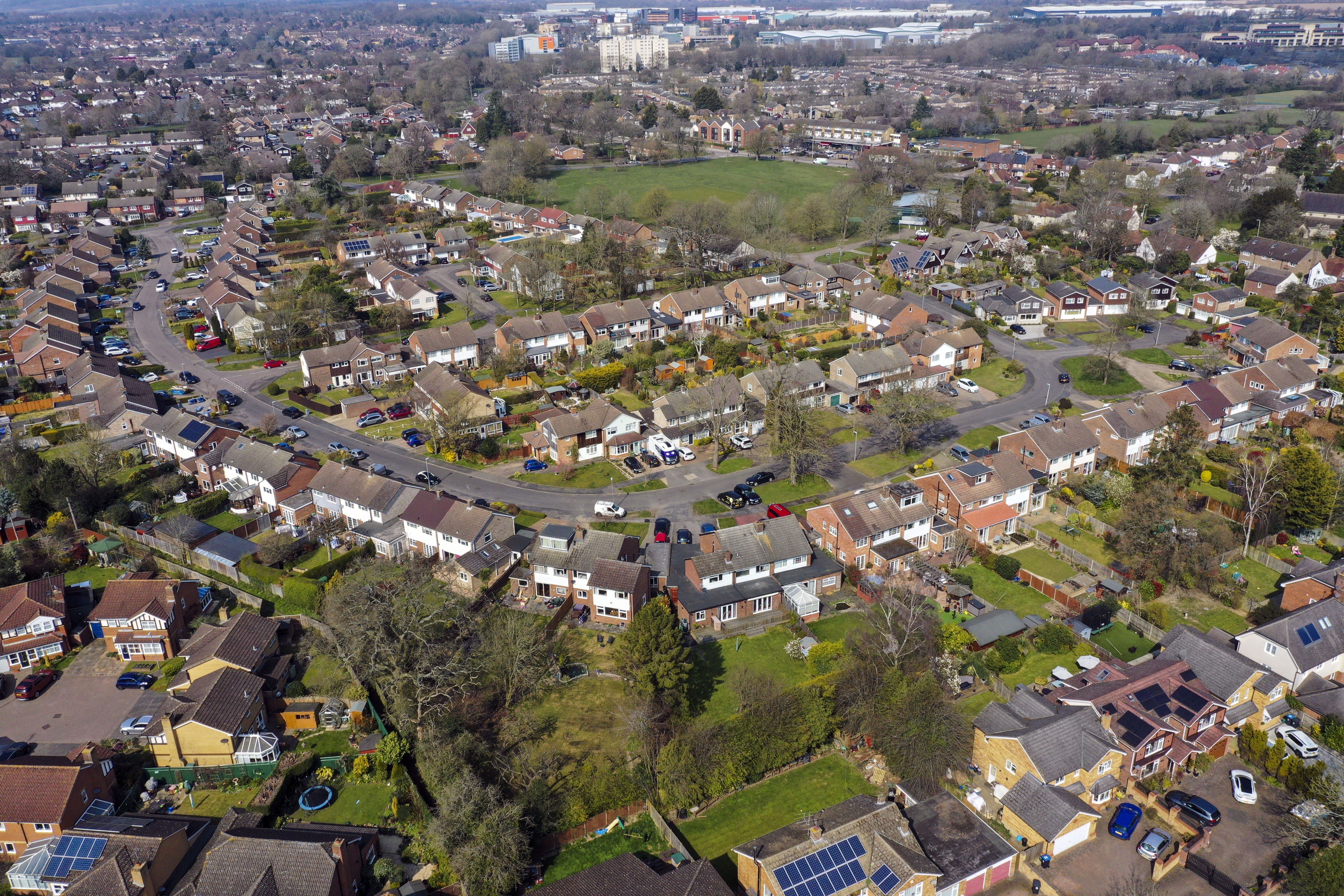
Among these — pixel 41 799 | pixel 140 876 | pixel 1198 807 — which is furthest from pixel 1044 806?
pixel 41 799

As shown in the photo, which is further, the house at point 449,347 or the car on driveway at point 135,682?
the house at point 449,347

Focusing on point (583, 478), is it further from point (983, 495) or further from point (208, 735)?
point (208, 735)

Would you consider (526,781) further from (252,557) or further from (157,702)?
(252,557)

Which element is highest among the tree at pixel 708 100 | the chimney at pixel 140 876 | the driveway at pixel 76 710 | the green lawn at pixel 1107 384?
the tree at pixel 708 100

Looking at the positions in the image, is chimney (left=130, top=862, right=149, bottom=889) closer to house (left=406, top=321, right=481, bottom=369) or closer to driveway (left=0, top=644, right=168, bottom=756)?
driveway (left=0, top=644, right=168, bottom=756)

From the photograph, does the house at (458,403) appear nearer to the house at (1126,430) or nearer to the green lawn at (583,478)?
the green lawn at (583,478)

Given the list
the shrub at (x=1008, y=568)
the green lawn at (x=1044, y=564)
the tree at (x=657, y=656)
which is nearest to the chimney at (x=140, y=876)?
the tree at (x=657, y=656)

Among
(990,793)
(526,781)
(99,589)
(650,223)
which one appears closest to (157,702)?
(99,589)
